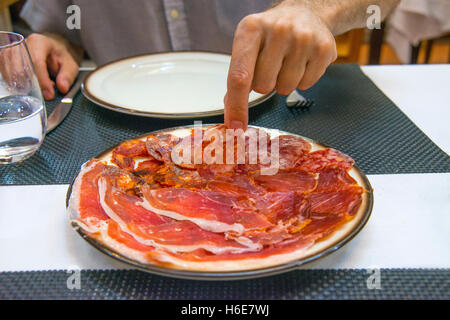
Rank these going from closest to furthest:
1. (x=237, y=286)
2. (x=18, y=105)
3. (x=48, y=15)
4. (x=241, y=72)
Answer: (x=237, y=286), (x=241, y=72), (x=18, y=105), (x=48, y=15)

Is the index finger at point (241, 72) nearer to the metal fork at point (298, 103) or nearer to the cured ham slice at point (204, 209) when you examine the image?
the cured ham slice at point (204, 209)

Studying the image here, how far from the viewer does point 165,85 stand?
1347 mm

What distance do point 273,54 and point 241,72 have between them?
10 centimetres

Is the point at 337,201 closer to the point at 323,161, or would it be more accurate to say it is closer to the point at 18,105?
the point at 323,161

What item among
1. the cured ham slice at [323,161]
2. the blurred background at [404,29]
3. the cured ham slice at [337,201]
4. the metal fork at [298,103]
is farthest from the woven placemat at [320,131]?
the blurred background at [404,29]

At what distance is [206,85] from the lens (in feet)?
4.41

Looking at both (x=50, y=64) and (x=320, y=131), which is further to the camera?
(x=50, y=64)

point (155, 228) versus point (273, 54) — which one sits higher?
point (273, 54)

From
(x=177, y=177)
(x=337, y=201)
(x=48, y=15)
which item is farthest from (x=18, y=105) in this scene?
(x=48, y=15)

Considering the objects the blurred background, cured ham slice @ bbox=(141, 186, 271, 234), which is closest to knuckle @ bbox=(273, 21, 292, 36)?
cured ham slice @ bbox=(141, 186, 271, 234)

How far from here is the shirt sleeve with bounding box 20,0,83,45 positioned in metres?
1.73

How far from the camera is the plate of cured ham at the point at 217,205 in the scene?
619 millimetres

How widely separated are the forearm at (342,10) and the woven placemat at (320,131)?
204 millimetres

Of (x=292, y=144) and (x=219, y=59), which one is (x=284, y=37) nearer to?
(x=292, y=144)
